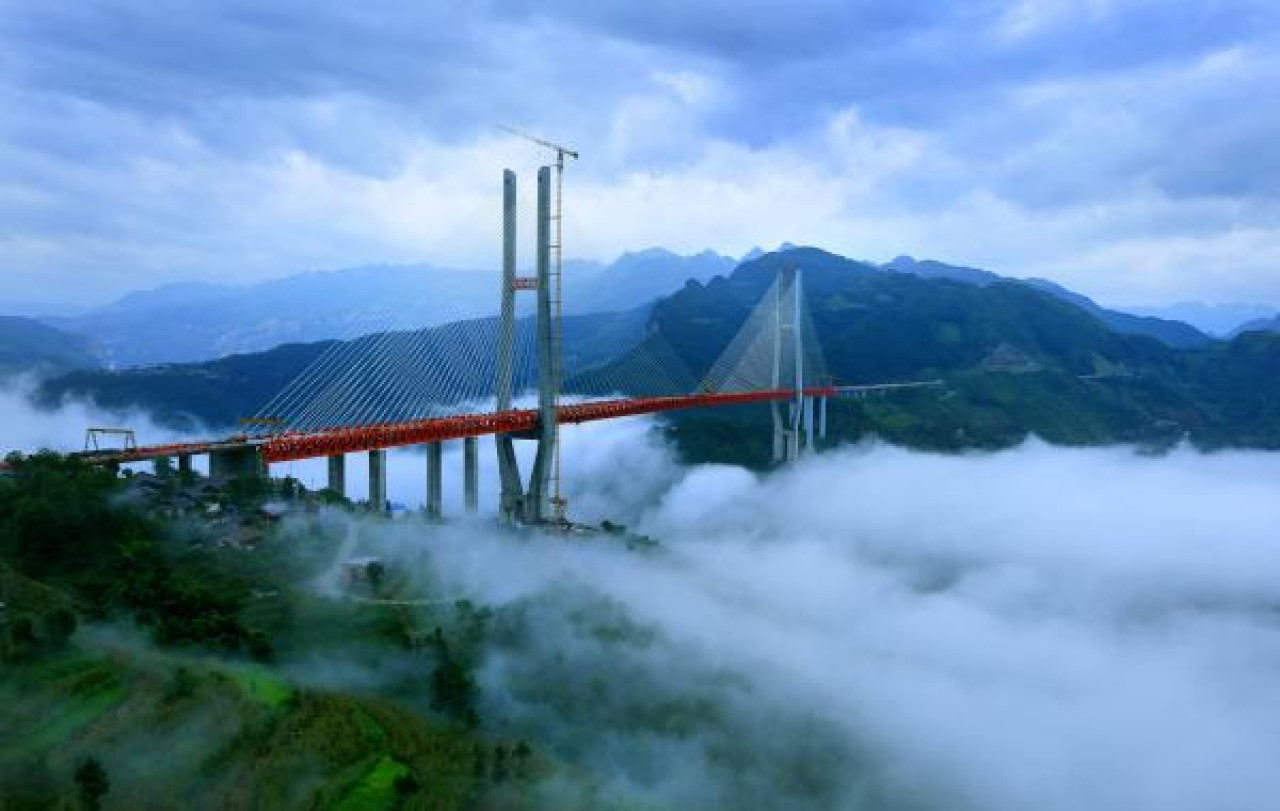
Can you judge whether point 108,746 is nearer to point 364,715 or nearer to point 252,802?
point 252,802

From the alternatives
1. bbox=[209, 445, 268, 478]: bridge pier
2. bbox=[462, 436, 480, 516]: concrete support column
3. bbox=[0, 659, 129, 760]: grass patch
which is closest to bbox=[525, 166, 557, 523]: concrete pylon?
bbox=[462, 436, 480, 516]: concrete support column

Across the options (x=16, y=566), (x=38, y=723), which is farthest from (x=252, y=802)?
(x=16, y=566)

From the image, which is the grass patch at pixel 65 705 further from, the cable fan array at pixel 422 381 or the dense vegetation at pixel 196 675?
the cable fan array at pixel 422 381

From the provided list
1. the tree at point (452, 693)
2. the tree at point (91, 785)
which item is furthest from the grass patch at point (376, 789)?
the tree at point (452, 693)

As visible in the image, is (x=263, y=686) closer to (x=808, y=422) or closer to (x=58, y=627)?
(x=58, y=627)

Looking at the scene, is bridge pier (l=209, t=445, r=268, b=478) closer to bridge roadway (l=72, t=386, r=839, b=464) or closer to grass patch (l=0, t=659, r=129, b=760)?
bridge roadway (l=72, t=386, r=839, b=464)
